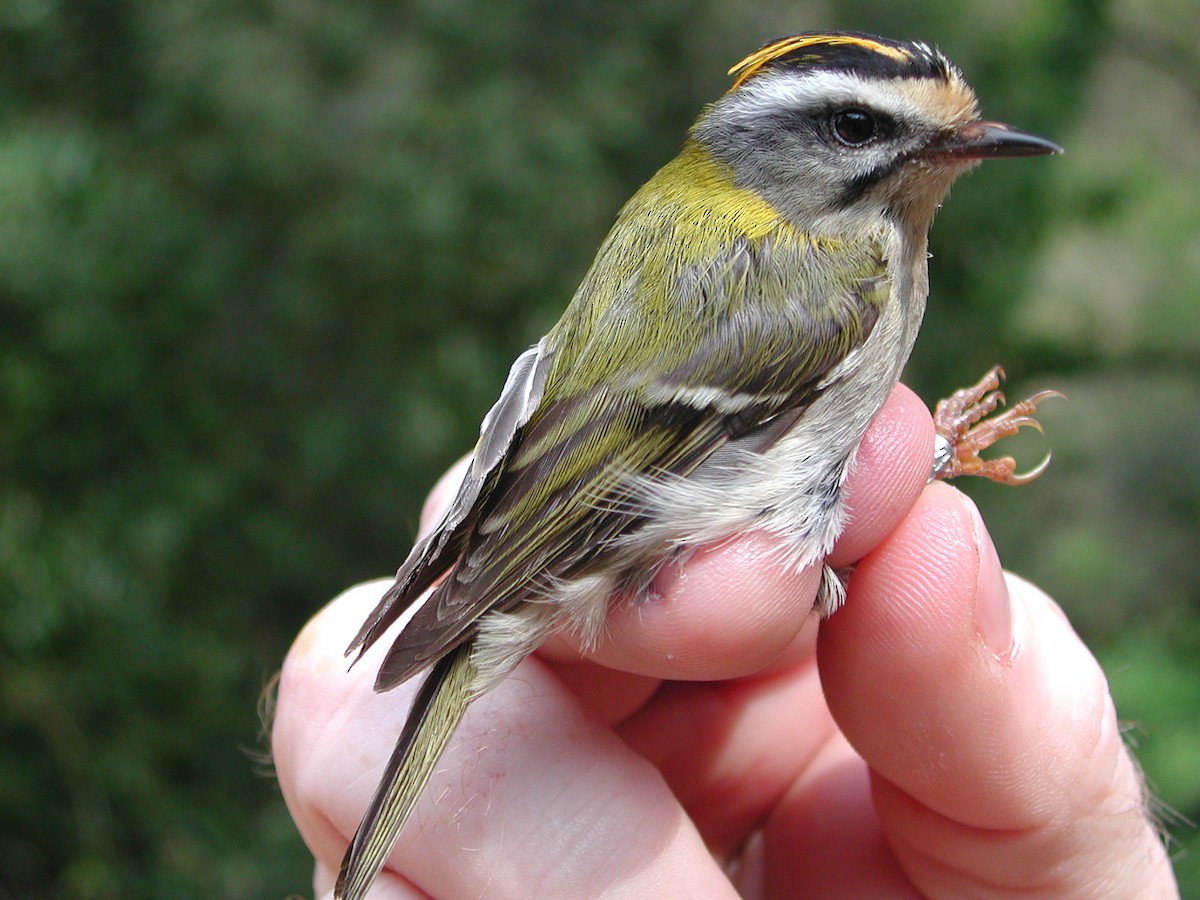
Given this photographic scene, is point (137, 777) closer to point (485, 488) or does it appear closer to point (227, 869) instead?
point (227, 869)

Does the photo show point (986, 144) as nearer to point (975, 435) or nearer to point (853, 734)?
point (975, 435)

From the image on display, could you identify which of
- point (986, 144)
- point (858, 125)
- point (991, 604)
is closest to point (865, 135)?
point (858, 125)

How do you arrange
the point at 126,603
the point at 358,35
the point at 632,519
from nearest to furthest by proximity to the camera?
the point at 632,519 → the point at 126,603 → the point at 358,35

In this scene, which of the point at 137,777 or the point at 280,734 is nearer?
the point at 280,734

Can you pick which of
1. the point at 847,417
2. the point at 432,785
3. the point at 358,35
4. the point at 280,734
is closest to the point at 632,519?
the point at 847,417

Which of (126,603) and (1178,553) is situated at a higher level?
(126,603)

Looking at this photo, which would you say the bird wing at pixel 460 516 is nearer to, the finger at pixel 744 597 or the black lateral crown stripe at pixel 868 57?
the finger at pixel 744 597

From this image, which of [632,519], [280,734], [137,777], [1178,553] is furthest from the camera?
[1178,553]
